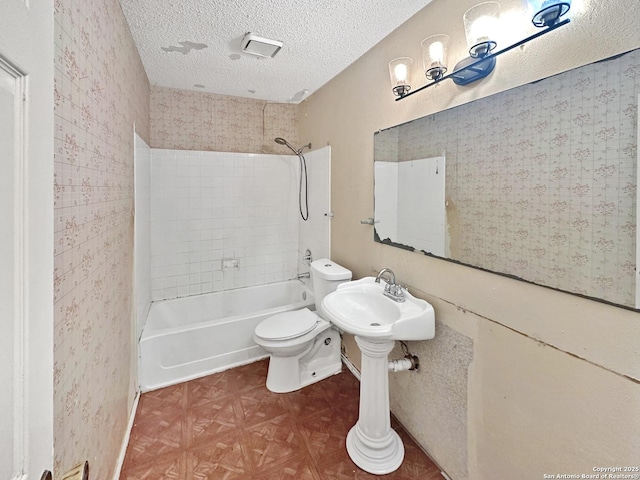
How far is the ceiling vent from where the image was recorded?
1841mm

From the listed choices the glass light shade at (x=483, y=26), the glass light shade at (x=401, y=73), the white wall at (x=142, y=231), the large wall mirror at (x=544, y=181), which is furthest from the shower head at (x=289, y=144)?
the glass light shade at (x=483, y=26)

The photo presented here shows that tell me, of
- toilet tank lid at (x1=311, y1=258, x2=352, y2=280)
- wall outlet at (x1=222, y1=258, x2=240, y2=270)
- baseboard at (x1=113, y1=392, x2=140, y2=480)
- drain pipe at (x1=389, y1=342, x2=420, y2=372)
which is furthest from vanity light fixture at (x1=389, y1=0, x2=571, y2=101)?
baseboard at (x1=113, y1=392, x2=140, y2=480)

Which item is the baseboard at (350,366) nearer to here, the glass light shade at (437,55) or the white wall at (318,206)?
the white wall at (318,206)

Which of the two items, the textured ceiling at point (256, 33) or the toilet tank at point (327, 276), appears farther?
the toilet tank at point (327, 276)

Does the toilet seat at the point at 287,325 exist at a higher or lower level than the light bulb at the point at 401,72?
lower

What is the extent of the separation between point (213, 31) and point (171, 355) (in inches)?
87.1

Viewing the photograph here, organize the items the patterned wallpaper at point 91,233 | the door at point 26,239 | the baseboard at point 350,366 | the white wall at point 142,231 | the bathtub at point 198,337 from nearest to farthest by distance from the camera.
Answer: the door at point 26,239 < the patterned wallpaper at point 91,233 < the white wall at point 142,231 < the bathtub at point 198,337 < the baseboard at point 350,366

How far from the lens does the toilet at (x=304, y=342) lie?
2138 mm

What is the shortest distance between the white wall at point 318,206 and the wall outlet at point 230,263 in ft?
2.28

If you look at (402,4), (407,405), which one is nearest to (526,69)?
(402,4)

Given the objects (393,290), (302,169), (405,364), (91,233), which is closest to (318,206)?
(302,169)

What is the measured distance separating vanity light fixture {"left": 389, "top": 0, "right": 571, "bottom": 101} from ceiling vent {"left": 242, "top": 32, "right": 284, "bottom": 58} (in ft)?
2.59

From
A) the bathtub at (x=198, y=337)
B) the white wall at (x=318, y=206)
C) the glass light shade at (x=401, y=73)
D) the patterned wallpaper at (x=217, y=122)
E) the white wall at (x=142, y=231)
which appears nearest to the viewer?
the glass light shade at (x=401, y=73)

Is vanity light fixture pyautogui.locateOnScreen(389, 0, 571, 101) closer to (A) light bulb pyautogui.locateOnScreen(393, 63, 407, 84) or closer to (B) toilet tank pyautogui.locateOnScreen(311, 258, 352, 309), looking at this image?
(A) light bulb pyautogui.locateOnScreen(393, 63, 407, 84)
